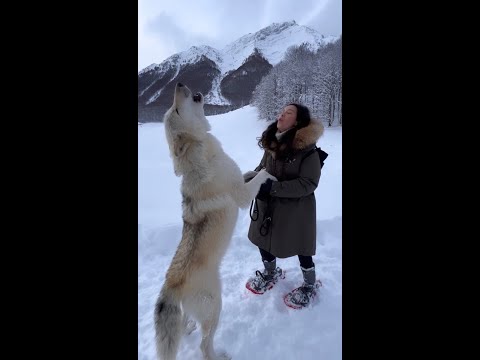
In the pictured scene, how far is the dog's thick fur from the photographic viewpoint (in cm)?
198

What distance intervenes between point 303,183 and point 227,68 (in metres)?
15.8

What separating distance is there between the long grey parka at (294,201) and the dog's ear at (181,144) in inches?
32.7

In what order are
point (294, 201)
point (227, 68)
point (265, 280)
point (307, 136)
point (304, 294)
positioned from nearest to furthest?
point (307, 136), point (294, 201), point (304, 294), point (265, 280), point (227, 68)

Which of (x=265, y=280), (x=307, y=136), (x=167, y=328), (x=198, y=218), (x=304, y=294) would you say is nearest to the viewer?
(x=167, y=328)

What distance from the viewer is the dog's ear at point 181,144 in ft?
7.35

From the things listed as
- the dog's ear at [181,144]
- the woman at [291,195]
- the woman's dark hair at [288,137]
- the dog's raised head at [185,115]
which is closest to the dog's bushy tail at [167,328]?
the woman at [291,195]

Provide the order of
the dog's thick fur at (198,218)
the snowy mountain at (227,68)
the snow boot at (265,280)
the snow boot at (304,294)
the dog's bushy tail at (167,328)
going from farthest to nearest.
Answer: the snowy mountain at (227,68) < the snow boot at (265,280) < the snow boot at (304,294) < the dog's thick fur at (198,218) < the dog's bushy tail at (167,328)

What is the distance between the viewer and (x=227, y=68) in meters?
16.3

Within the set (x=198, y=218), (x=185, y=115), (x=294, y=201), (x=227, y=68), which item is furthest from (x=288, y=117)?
(x=227, y=68)

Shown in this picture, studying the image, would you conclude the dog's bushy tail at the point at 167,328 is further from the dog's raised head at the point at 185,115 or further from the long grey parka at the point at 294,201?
the dog's raised head at the point at 185,115

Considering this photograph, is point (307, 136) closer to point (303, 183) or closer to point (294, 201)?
point (303, 183)

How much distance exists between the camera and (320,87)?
16109 millimetres
